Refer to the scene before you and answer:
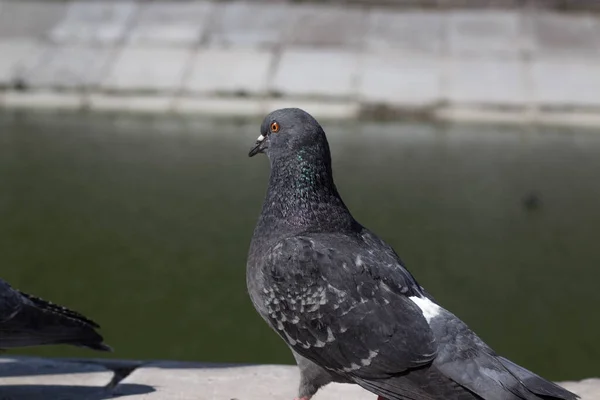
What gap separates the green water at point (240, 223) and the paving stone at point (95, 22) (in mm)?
2080

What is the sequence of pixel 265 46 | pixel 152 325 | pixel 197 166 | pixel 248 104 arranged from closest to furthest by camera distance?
pixel 152 325 → pixel 197 166 → pixel 248 104 → pixel 265 46

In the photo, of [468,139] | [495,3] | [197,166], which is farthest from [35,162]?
[495,3]

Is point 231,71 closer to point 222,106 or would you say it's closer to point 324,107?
point 222,106

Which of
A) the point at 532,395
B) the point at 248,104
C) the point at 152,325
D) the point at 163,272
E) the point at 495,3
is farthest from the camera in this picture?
the point at 495,3

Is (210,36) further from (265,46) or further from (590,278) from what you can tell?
(590,278)

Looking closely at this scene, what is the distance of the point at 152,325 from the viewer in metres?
6.58

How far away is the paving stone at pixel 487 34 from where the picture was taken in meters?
12.5

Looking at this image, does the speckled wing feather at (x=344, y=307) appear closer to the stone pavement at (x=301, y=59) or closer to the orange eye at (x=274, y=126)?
the orange eye at (x=274, y=126)

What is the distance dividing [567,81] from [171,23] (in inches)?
205

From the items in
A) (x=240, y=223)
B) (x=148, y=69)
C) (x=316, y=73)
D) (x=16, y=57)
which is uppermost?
(x=16, y=57)

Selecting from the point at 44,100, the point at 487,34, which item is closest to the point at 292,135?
the point at 44,100

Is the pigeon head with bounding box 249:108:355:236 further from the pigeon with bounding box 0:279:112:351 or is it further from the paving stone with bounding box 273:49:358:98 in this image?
the paving stone with bounding box 273:49:358:98

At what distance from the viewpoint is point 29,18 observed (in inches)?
540

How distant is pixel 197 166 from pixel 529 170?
10.7ft
